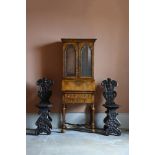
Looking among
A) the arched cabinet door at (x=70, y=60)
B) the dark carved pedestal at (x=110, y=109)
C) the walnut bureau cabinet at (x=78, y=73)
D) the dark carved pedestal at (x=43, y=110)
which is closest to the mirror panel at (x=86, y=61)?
the walnut bureau cabinet at (x=78, y=73)

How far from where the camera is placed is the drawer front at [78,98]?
511 cm

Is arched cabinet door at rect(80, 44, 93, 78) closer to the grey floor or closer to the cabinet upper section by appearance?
the cabinet upper section

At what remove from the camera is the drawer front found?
5.11 m

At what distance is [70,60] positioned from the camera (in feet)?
17.2

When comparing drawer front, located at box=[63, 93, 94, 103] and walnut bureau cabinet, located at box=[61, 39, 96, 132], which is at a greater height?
walnut bureau cabinet, located at box=[61, 39, 96, 132]

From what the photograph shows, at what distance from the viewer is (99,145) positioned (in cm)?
424

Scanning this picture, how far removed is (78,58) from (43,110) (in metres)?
1.18

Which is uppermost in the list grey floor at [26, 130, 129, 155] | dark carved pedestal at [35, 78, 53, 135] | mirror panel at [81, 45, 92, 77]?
mirror panel at [81, 45, 92, 77]

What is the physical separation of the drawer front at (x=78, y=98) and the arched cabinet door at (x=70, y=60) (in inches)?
15.4

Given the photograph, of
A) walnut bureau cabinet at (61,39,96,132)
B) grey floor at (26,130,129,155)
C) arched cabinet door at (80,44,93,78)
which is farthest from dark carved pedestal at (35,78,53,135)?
arched cabinet door at (80,44,93,78)

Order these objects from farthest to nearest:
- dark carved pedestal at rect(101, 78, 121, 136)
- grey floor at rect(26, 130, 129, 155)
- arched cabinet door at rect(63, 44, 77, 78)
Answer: arched cabinet door at rect(63, 44, 77, 78)
dark carved pedestal at rect(101, 78, 121, 136)
grey floor at rect(26, 130, 129, 155)

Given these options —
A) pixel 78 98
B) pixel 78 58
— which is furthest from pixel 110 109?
pixel 78 58

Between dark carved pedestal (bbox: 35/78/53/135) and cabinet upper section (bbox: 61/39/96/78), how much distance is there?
41cm
